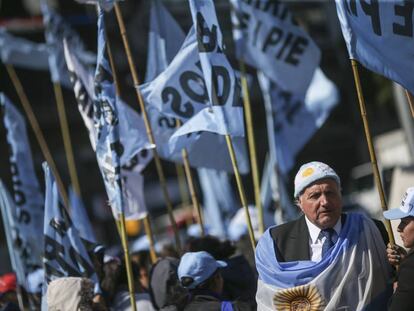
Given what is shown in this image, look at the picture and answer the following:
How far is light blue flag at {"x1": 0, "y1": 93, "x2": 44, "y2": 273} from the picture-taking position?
9398 mm

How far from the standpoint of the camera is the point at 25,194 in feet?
31.9

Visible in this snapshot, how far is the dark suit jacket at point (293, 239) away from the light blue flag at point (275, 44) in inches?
173

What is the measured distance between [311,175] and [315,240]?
318 millimetres

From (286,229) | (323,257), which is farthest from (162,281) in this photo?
(323,257)

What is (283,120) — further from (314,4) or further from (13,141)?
(314,4)

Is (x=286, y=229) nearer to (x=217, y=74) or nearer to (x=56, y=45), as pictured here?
(x=217, y=74)

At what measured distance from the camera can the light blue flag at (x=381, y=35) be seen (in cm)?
543

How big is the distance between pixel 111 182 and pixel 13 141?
3.39 meters

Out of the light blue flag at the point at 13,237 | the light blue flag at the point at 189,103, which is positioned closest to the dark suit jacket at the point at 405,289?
the light blue flag at the point at 189,103

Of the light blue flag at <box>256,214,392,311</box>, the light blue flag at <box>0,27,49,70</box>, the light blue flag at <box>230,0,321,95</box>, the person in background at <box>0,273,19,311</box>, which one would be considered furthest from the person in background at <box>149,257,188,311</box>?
the light blue flag at <box>0,27,49,70</box>

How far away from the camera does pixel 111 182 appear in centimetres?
681

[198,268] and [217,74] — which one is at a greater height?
[217,74]

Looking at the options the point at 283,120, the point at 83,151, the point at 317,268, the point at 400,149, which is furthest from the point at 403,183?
the point at 83,151

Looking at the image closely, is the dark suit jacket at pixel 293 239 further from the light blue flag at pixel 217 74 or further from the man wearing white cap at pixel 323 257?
the light blue flag at pixel 217 74
